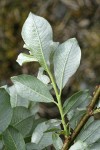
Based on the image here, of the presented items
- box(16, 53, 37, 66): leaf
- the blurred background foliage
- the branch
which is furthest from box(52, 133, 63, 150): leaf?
the blurred background foliage

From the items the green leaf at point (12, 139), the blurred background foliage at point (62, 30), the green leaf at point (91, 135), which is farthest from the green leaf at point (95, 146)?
the blurred background foliage at point (62, 30)

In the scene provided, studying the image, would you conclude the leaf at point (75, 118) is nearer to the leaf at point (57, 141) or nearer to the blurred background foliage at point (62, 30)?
the leaf at point (57, 141)

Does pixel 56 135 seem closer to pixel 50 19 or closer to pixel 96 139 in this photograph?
pixel 96 139

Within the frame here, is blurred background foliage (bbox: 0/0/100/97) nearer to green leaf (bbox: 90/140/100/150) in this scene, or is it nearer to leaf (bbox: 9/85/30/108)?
leaf (bbox: 9/85/30/108)

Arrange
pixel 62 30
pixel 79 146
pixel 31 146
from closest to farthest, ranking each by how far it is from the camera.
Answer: pixel 79 146, pixel 31 146, pixel 62 30

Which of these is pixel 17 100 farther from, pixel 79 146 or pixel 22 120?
pixel 79 146

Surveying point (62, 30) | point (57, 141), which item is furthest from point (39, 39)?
point (62, 30)
